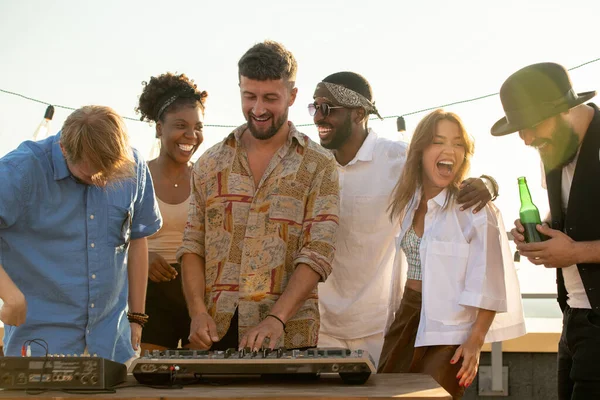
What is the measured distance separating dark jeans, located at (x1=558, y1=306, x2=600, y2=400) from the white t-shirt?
0.10 ft

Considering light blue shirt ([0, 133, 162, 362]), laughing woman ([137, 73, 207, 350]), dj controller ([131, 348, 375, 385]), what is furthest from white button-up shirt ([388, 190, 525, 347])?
laughing woman ([137, 73, 207, 350])

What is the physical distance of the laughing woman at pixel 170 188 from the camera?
3.90 m

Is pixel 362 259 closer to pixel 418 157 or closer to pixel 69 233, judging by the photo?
pixel 418 157

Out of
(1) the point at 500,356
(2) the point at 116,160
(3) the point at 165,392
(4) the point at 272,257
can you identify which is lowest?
(1) the point at 500,356

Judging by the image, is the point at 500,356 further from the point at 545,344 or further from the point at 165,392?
the point at 165,392

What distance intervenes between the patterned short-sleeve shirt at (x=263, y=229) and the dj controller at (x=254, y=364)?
0.49 metres

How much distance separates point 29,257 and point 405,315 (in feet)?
4.43

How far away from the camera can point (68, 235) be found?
2.81 meters

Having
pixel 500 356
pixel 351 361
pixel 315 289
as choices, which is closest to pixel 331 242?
pixel 315 289

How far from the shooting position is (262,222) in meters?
2.85

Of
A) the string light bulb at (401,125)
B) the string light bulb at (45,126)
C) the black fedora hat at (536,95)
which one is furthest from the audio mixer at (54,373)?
the string light bulb at (45,126)

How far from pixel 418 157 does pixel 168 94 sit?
137 centimetres

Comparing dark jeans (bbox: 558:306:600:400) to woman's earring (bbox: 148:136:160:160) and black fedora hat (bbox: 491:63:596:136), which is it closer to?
black fedora hat (bbox: 491:63:596:136)

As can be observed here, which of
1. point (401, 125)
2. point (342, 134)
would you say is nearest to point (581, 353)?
point (342, 134)
